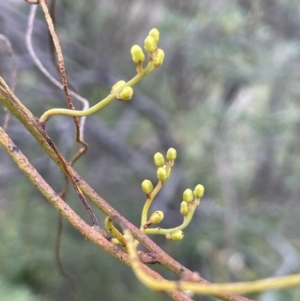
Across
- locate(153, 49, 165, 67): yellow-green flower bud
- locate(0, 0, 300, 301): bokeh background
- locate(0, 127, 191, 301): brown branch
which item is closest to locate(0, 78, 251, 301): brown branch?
locate(0, 127, 191, 301): brown branch

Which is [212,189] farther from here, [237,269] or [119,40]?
[119,40]

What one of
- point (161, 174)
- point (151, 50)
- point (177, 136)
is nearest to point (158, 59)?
point (151, 50)

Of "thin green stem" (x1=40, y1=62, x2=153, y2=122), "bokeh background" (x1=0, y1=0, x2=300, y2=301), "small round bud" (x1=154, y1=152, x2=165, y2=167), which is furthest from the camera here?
"bokeh background" (x1=0, y1=0, x2=300, y2=301)

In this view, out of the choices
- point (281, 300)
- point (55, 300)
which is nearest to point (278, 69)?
point (281, 300)

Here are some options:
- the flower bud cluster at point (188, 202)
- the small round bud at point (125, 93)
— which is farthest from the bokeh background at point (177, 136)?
the small round bud at point (125, 93)

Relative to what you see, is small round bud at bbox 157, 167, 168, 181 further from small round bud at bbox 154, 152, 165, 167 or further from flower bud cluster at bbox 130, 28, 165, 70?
flower bud cluster at bbox 130, 28, 165, 70

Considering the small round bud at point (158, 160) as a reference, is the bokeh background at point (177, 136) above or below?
above

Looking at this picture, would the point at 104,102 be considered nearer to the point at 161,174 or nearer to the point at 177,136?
the point at 161,174

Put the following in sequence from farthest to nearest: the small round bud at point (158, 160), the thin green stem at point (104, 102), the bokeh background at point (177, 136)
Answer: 1. the bokeh background at point (177, 136)
2. the small round bud at point (158, 160)
3. the thin green stem at point (104, 102)

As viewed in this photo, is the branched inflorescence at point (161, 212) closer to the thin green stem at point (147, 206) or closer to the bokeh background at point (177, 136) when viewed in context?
the thin green stem at point (147, 206)
